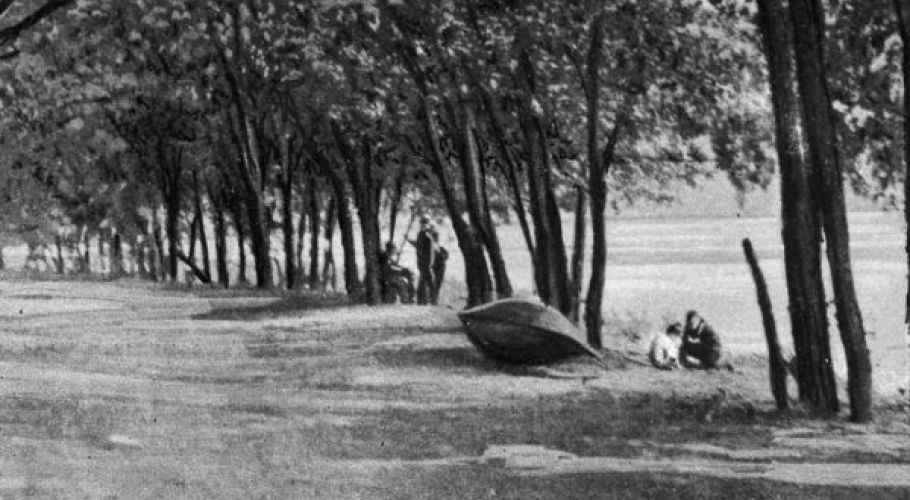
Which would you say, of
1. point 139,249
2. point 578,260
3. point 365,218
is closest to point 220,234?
point 139,249

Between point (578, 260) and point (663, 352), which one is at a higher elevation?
point (578, 260)

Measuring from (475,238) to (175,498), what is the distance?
16.1m

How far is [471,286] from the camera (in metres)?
26.0

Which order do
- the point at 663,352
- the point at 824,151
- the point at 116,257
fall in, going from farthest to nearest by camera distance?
the point at 116,257 < the point at 663,352 < the point at 824,151

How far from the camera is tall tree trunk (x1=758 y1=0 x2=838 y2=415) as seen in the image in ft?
42.0

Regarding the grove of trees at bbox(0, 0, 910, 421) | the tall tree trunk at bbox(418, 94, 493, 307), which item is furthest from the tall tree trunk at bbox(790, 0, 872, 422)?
the tall tree trunk at bbox(418, 94, 493, 307)

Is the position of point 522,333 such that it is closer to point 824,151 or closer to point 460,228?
point 824,151

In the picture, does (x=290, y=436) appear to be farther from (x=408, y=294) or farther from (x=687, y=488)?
(x=408, y=294)

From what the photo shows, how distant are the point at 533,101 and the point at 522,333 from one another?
4.27 m

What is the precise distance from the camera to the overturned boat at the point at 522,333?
1758cm

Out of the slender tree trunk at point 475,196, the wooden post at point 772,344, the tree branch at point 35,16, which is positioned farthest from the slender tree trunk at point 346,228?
the wooden post at point 772,344

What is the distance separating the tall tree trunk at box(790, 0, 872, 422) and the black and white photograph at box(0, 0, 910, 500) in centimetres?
2

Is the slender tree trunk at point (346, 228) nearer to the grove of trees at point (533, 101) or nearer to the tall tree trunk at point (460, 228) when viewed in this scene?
the grove of trees at point (533, 101)

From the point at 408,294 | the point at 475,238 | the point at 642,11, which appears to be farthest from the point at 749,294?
the point at 642,11
